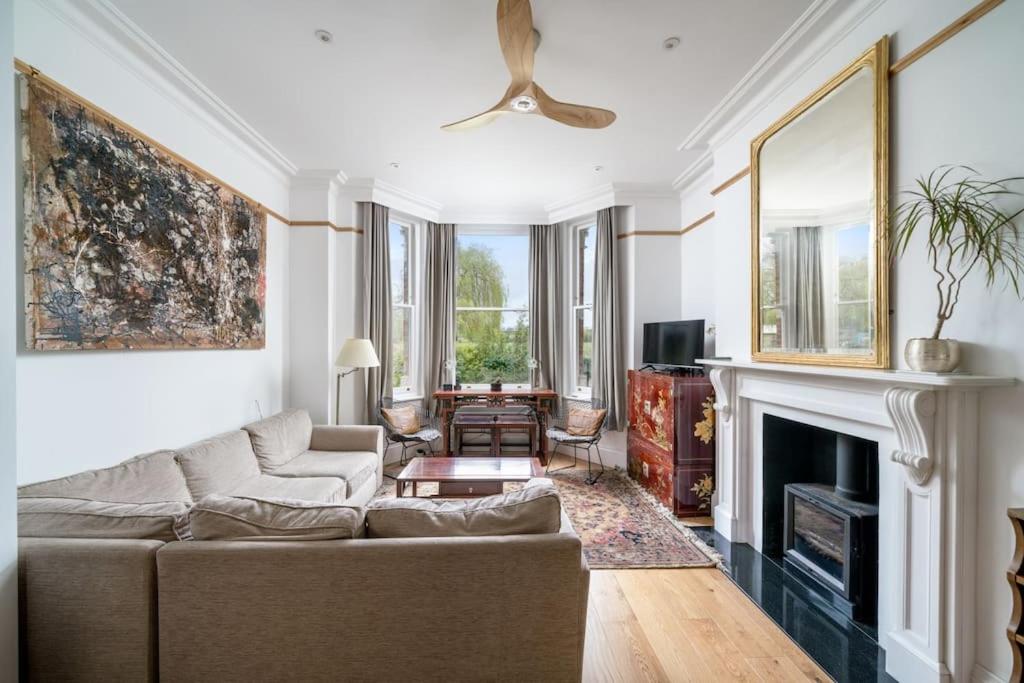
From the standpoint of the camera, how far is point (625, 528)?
311 centimetres

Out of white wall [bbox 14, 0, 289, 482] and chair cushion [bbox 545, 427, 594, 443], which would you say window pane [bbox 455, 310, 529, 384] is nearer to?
chair cushion [bbox 545, 427, 594, 443]

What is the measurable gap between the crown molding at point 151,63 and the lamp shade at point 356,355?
177 cm

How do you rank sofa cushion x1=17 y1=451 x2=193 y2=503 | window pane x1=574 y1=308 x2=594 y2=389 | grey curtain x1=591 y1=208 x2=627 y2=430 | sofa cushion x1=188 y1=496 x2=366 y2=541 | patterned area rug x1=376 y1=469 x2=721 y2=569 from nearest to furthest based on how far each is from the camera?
sofa cushion x1=188 y1=496 x2=366 y2=541 < sofa cushion x1=17 y1=451 x2=193 y2=503 < patterned area rug x1=376 y1=469 x2=721 y2=569 < grey curtain x1=591 y1=208 x2=627 y2=430 < window pane x1=574 y1=308 x2=594 y2=389

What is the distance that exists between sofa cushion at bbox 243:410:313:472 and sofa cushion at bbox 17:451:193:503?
2.27 feet

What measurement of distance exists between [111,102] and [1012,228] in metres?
3.93

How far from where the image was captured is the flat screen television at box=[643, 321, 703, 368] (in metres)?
3.67

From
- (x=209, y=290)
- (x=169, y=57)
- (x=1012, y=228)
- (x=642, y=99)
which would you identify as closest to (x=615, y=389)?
(x=642, y=99)

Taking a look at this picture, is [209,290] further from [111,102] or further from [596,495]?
[596,495]

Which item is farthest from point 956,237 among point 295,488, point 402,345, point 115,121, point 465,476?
point 402,345

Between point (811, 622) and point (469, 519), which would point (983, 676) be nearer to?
point (811, 622)

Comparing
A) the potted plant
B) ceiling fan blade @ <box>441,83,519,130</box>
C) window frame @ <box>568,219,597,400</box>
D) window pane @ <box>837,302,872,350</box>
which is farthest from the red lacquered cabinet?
ceiling fan blade @ <box>441,83,519,130</box>

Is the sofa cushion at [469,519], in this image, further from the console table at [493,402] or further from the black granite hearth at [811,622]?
the console table at [493,402]

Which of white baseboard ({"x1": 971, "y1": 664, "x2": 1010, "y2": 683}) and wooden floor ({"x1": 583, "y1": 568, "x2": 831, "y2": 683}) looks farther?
wooden floor ({"x1": 583, "y1": 568, "x2": 831, "y2": 683})

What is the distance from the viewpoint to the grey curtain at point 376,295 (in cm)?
445
